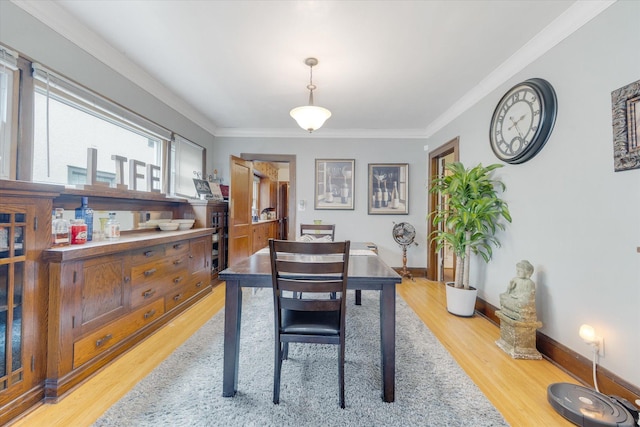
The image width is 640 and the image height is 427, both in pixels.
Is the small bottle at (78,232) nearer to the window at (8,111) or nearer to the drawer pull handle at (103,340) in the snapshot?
the window at (8,111)

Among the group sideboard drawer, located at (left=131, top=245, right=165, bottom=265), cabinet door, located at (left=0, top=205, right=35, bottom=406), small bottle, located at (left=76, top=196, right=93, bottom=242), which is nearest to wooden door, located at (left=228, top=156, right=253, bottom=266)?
sideboard drawer, located at (left=131, top=245, right=165, bottom=265)

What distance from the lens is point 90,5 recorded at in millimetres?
1859

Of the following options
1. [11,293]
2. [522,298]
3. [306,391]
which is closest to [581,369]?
[522,298]

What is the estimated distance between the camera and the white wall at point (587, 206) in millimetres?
1531

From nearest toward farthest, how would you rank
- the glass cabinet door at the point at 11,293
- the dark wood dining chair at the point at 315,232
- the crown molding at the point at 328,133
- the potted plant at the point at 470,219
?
the glass cabinet door at the point at 11,293 → the potted plant at the point at 470,219 → the dark wood dining chair at the point at 315,232 → the crown molding at the point at 328,133

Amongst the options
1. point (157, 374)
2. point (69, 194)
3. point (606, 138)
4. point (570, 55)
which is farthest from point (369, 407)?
point (570, 55)

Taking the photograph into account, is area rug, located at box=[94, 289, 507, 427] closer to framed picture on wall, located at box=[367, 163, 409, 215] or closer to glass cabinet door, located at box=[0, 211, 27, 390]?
glass cabinet door, located at box=[0, 211, 27, 390]

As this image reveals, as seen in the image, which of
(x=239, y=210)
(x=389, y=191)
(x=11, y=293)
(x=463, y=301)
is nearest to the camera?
(x=11, y=293)

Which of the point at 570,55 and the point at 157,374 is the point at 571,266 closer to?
the point at 570,55

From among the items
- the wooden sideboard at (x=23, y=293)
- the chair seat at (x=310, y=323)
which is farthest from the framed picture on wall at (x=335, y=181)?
the wooden sideboard at (x=23, y=293)

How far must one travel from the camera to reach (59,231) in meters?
1.71

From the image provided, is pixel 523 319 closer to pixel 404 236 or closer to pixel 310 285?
pixel 310 285

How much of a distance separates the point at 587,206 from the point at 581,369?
1.09 meters

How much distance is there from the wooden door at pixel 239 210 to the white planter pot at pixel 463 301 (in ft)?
9.02
